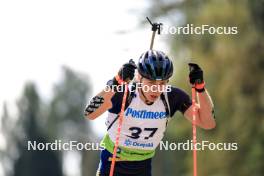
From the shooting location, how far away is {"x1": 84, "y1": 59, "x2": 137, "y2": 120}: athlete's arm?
9688mm

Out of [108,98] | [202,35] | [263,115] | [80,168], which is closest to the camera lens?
[108,98]

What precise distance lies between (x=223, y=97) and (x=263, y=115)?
133 centimetres

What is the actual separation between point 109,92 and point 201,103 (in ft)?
3.57

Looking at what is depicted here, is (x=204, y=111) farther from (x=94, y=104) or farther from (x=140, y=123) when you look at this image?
(x=94, y=104)

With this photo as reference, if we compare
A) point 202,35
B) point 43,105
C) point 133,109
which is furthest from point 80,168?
point 133,109

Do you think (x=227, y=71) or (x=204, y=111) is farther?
(x=227, y=71)

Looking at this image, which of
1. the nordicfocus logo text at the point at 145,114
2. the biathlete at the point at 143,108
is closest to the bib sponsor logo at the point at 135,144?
the biathlete at the point at 143,108

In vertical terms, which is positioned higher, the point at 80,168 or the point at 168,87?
the point at 80,168

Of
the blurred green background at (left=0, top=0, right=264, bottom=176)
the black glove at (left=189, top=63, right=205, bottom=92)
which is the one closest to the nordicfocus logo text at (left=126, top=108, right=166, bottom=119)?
the black glove at (left=189, top=63, right=205, bottom=92)

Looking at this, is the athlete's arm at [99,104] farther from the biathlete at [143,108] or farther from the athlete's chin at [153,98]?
the athlete's chin at [153,98]

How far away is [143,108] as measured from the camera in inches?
390

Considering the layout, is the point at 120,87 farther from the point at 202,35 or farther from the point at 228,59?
the point at 202,35

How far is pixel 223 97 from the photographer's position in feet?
88.0

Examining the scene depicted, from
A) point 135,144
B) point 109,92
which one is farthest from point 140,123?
point 109,92
